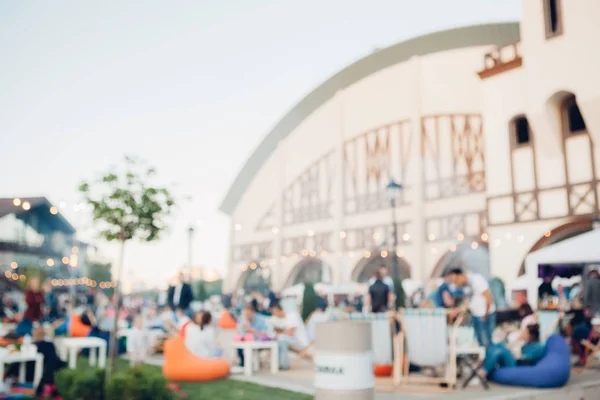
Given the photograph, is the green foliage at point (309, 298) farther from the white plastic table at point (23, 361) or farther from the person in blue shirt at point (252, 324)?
the white plastic table at point (23, 361)

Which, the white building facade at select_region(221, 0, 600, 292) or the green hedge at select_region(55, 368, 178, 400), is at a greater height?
the white building facade at select_region(221, 0, 600, 292)

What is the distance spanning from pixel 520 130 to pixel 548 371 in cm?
1365

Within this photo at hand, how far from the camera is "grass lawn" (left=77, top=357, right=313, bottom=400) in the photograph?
21.9ft

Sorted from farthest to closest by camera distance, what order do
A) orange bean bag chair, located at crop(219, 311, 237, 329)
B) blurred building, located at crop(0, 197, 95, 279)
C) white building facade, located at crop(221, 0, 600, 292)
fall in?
blurred building, located at crop(0, 197, 95, 279) < white building facade, located at crop(221, 0, 600, 292) < orange bean bag chair, located at crop(219, 311, 237, 329)

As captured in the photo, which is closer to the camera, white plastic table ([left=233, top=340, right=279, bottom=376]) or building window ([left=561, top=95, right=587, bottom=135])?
white plastic table ([left=233, top=340, right=279, bottom=376])

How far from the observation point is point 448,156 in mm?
26922

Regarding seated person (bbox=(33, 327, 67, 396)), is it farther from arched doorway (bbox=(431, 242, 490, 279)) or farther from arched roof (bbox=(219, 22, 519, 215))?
arched roof (bbox=(219, 22, 519, 215))

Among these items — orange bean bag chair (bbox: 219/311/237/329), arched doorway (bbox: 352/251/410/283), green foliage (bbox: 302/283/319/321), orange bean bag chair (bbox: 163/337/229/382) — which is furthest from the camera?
arched doorway (bbox: 352/251/410/283)

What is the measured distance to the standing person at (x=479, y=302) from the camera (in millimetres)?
7750

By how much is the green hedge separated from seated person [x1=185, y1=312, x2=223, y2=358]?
242cm

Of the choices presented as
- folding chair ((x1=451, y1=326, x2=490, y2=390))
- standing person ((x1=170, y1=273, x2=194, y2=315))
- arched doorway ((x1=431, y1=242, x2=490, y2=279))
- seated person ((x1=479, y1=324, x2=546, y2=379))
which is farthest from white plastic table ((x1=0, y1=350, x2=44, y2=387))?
arched doorway ((x1=431, y1=242, x2=490, y2=279))

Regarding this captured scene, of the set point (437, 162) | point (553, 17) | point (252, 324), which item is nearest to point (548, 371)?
point (252, 324)

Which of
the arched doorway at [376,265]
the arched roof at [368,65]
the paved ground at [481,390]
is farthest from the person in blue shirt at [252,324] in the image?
the arched doorway at [376,265]

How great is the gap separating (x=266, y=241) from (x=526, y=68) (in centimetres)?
2238
